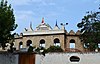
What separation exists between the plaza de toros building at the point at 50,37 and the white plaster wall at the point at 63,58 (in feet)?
90.6

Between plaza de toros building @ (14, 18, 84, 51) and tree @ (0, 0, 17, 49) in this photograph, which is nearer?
tree @ (0, 0, 17, 49)

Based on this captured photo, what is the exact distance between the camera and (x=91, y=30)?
4516cm

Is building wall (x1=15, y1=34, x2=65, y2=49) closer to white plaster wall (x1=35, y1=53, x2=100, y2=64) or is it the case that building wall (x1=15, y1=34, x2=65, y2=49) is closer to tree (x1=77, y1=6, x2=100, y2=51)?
tree (x1=77, y1=6, x2=100, y2=51)

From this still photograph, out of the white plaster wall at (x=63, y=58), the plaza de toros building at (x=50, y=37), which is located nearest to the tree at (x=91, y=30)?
the plaza de toros building at (x=50, y=37)

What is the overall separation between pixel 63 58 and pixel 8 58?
16.3ft

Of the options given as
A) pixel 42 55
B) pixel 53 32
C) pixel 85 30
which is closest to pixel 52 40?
pixel 53 32

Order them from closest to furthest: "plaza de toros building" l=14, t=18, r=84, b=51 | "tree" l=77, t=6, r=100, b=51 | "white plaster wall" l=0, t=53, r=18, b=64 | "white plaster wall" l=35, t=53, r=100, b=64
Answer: "white plaster wall" l=0, t=53, r=18, b=64, "white plaster wall" l=35, t=53, r=100, b=64, "tree" l=77, t=6, r=100, b=51, "plaza de toros building" l=14, t=18, r=84, b=51

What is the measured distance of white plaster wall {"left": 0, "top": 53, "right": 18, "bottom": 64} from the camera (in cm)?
2492

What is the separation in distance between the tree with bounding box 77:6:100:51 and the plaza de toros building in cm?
726

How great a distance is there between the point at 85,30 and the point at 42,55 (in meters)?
21.7

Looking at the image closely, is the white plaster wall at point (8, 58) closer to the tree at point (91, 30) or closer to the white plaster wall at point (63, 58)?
the white plaster wall at point (63, 58)

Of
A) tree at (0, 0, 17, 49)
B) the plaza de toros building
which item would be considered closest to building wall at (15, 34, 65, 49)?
the plaza de toros building

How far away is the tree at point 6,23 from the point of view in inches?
1001

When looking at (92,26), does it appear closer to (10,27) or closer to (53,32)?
(53,32)
